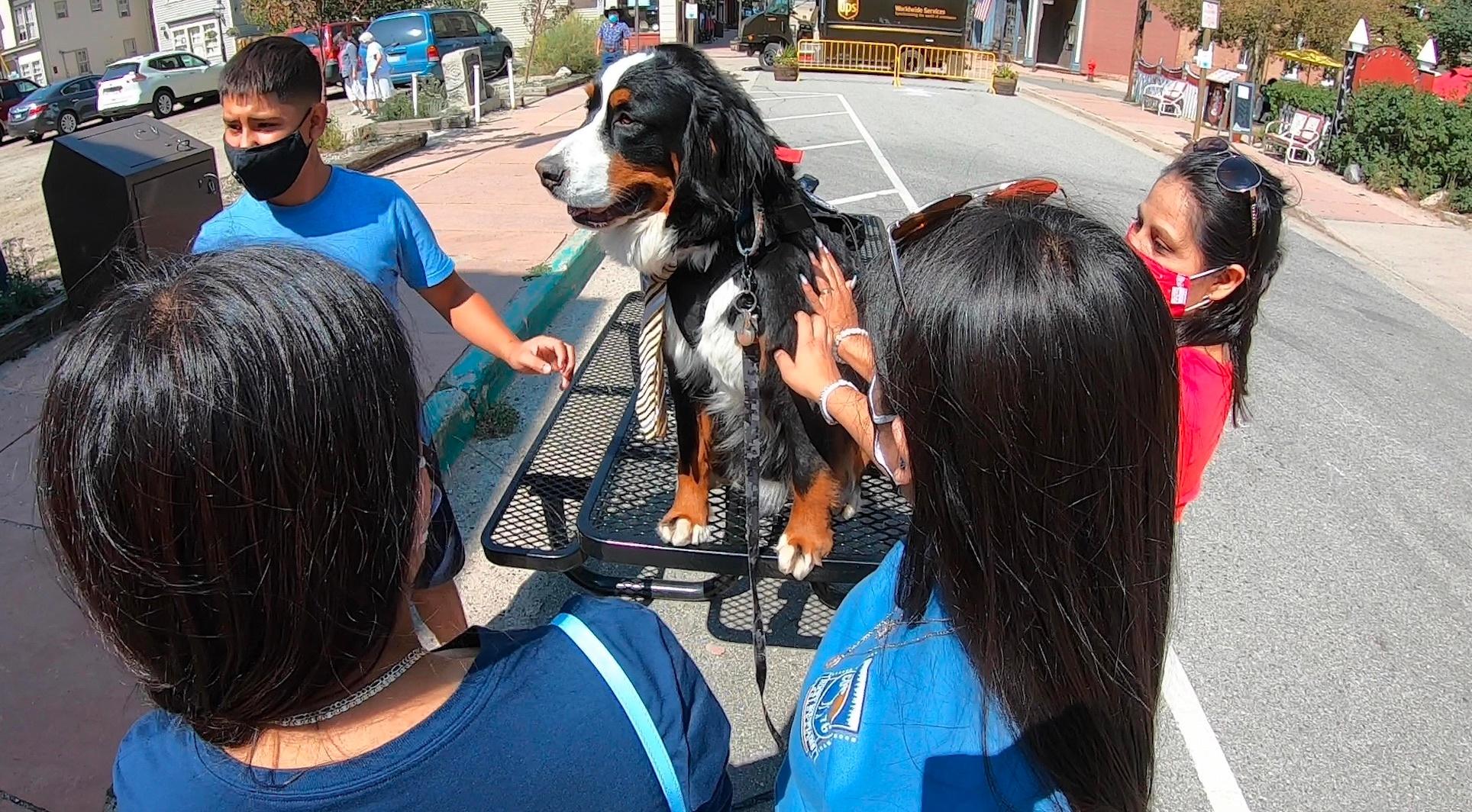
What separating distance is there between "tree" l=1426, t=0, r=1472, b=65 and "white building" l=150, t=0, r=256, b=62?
43.3 m

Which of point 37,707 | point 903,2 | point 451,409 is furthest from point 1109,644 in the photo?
point 903,2

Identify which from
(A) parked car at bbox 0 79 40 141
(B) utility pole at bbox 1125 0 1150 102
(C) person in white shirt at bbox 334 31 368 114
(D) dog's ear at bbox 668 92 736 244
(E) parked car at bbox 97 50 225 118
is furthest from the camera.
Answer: (B) utility pole at bbox 1125 0 1150 102

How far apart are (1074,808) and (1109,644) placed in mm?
207

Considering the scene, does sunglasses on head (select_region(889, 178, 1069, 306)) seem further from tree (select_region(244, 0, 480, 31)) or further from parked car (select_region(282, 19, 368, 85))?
parked car (select_region(282, 19, 368, 85))

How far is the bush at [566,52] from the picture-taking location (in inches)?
973

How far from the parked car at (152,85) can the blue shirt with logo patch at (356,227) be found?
24.9m

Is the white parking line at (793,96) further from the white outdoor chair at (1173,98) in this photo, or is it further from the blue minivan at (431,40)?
the white outdoor chair at (1173,98)

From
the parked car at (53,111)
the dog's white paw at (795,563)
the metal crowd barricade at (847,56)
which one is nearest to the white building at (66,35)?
the parked car at (53,111)

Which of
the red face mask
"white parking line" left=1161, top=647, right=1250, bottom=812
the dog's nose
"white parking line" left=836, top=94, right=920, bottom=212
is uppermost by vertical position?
the dog's nose

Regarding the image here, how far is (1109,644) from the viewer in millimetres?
1116

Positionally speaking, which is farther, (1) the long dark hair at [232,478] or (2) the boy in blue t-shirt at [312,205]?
(2) the boy in blue t-shirt at [312,205]

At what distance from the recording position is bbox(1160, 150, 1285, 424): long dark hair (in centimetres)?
199

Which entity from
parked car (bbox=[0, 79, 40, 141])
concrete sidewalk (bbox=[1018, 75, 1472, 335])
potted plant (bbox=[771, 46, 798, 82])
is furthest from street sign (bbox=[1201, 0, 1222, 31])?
parked car (bbox=[0, 79, 40, 141])

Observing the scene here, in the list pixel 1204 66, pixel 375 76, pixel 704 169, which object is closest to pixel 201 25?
pixel 375 76
